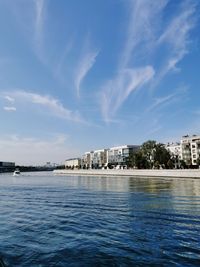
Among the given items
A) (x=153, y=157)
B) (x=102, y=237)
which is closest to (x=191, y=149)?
(x=153, y=157)

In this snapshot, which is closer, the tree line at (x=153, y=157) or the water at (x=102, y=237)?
the water at (x=102, y=237)

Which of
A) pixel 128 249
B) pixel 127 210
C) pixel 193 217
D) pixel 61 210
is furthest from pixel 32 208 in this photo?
pixel 128 249

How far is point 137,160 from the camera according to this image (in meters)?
151

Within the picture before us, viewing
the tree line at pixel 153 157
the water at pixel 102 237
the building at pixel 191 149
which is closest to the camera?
the water at pixel 102 237

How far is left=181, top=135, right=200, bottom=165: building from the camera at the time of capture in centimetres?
17724

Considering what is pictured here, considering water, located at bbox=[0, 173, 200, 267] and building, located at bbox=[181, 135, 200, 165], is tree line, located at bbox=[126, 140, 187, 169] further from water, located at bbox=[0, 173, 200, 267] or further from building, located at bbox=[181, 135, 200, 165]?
water, located at bbox=[0, 173, 200, 267]

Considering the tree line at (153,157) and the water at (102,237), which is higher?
the tree line at (153,157)

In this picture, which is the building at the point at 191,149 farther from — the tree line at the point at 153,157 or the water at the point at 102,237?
the water at the point at 102,237

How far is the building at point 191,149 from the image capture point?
177 meters

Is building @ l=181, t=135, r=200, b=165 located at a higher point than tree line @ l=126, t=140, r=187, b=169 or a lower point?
higher

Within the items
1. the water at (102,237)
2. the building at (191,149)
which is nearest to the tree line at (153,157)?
the building at (191,149)

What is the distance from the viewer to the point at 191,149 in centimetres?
18238

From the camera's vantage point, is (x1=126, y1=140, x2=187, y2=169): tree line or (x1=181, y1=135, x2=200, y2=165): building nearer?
(x1=126, y1=140, x2=187, y2=169): tree line

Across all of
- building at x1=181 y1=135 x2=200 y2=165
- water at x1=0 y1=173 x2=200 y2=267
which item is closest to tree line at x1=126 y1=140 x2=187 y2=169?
building at x1=181 y1=135 x2=200 y2=165
